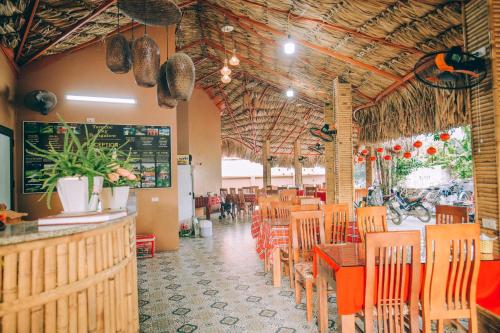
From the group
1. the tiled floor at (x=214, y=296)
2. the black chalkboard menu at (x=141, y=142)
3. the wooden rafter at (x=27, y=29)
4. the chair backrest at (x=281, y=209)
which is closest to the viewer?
the tiled floor at (x=214, y=296)

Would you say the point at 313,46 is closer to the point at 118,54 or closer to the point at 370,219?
the point at 370,219

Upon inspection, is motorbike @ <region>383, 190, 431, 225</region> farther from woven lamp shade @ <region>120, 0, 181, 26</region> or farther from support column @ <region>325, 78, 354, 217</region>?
woven lamp shade @ <region>120, 0, 181, 26</region>

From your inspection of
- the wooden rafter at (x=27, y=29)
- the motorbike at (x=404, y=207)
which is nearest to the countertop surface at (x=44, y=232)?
the wooden rafter at (x=27, y=29)

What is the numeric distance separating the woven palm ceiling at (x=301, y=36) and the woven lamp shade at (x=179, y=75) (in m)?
1.57

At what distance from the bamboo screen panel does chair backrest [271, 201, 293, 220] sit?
8.86 feet

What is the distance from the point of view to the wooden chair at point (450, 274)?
6.70ft

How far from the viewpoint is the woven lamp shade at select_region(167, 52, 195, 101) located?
92.2 inches

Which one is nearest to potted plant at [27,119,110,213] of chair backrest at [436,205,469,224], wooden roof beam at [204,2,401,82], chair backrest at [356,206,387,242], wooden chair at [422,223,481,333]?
wooden chair at [422,223,481,333]

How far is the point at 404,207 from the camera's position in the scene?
9.34 m

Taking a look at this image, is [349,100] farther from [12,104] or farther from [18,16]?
[12,104]

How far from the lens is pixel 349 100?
23.0ft

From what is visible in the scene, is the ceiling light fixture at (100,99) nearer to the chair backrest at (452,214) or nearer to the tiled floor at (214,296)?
the tiled floor at (214,296)

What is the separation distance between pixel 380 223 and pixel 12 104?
594 centimetres

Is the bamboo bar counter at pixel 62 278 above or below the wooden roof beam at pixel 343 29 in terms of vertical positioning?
below
